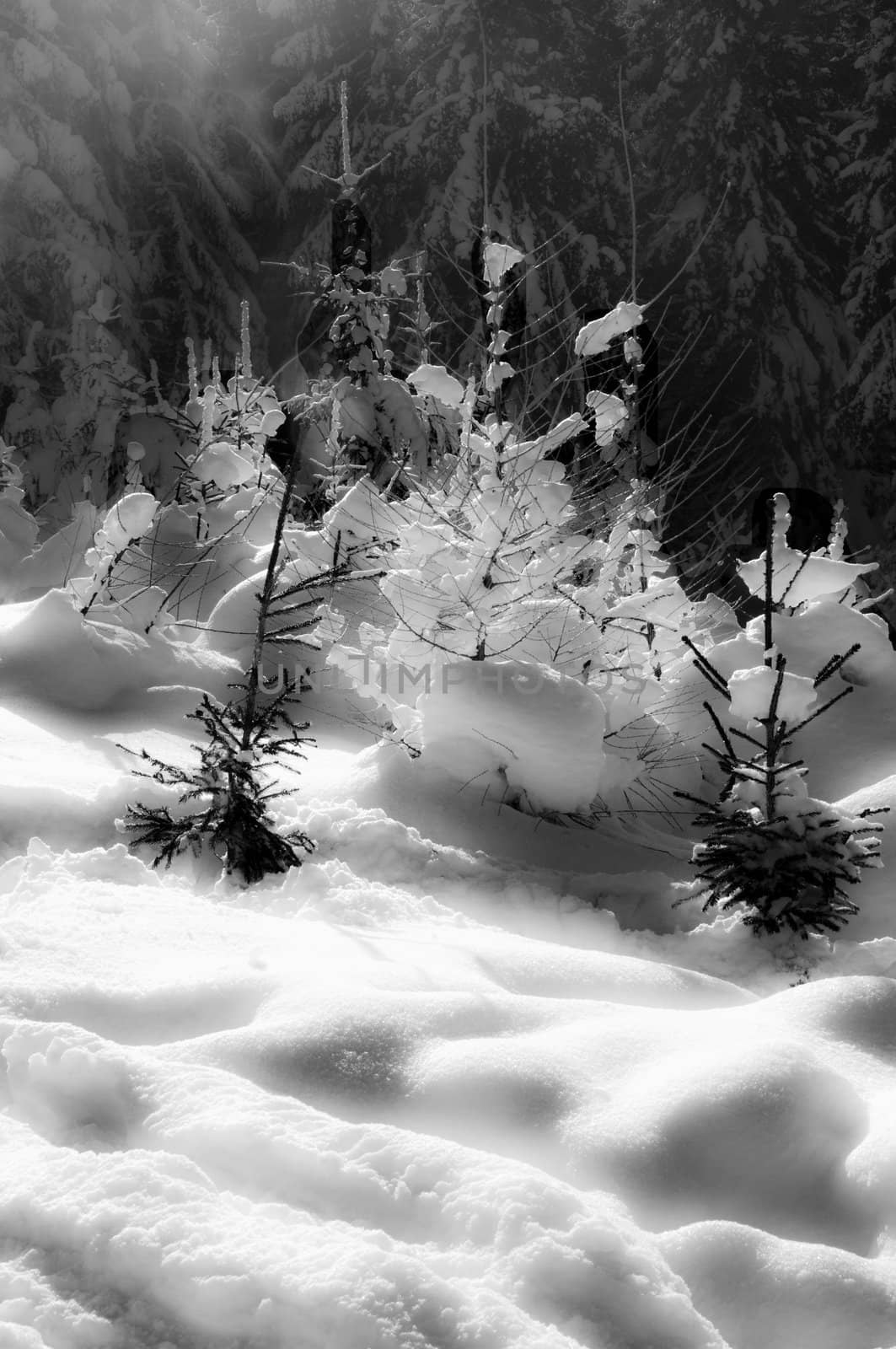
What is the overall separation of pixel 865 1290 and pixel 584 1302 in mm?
481

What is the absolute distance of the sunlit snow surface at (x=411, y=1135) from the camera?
174 cm

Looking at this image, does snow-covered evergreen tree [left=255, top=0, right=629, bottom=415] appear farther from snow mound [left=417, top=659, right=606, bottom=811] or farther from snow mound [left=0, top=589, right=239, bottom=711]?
snow mound [left=417, top=659, right=606, bottom=811]

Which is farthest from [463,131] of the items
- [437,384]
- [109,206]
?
[437,384]

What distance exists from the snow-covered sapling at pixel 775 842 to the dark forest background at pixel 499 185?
578 inches

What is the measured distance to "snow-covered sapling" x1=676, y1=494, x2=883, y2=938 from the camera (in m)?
4.00

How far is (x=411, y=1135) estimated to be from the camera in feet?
6.97

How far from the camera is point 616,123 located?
21.0 metres

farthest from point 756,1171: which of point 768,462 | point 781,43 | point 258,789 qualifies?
point 781,43

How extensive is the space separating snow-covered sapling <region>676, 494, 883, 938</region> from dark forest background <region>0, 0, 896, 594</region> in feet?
48.2

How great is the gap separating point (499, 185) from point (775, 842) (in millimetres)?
19254

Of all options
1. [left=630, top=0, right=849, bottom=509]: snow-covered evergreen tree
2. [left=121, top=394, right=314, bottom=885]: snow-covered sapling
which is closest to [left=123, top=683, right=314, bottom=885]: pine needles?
[left=121, top=394, right=314, bottom=885]: snow-covered sapling

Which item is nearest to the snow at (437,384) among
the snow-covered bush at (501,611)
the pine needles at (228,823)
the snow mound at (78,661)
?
the snow-covered bush at (501,611)

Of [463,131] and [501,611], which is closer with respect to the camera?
[501,611]

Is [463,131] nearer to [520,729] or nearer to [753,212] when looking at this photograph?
[753,212]
